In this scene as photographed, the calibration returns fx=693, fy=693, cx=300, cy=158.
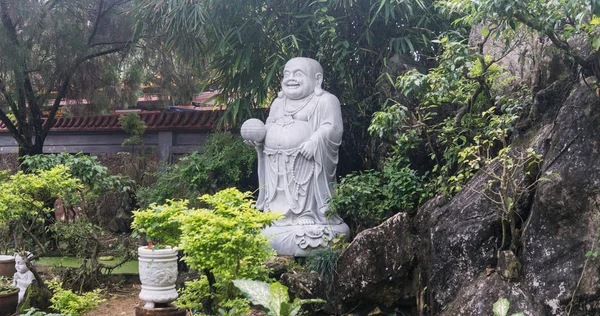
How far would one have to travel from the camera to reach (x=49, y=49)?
27.7 ft

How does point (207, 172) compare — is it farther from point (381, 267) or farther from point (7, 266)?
point (381, 267)

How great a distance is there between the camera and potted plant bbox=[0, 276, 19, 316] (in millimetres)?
5887

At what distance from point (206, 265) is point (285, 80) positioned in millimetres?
3186

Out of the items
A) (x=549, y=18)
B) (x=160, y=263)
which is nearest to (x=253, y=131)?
(x=160, y=263)

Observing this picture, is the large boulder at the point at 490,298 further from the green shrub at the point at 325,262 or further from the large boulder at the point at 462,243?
the green shrub at the point at 325,262

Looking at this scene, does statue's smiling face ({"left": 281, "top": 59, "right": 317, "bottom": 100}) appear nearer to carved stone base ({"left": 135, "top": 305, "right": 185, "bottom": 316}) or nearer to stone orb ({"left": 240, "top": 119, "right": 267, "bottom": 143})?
stone orb ({"left": 240, "top": 119, "right": 267, "bottom": 143})

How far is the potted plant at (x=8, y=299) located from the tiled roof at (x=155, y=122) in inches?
152

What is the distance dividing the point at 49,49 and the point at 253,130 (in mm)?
3163

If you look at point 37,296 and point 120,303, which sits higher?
point 37,296

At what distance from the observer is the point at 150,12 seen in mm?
8156

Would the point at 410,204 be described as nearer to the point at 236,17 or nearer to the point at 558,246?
the point at 558,246

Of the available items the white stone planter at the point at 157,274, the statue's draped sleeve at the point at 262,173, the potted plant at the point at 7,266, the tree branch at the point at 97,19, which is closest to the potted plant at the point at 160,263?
the white stone planter at the point at 157,274

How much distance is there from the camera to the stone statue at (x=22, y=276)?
6.24 metres

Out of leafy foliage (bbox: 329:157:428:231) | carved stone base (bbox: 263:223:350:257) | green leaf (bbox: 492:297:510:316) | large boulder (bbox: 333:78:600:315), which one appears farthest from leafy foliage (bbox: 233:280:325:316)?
leafy foliage (bbox: 329:157:428:231)
